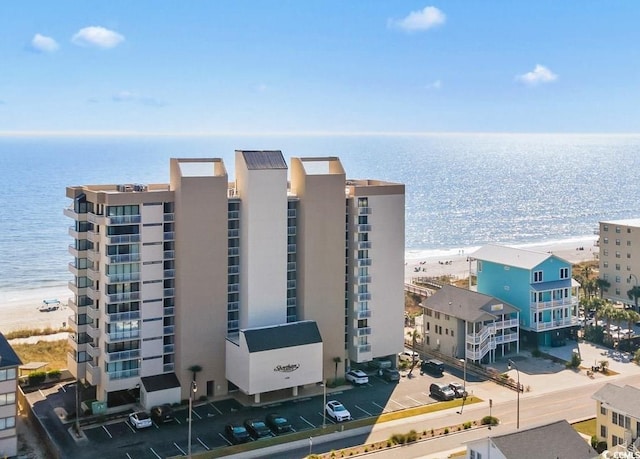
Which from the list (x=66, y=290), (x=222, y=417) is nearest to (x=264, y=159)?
(x=222, y=417)

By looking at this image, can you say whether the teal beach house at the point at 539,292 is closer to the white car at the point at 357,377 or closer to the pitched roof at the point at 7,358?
the white car at the point at 357,377

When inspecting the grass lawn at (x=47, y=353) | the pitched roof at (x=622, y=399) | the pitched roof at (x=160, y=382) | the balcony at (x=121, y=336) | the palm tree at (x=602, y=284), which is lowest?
the grass lawn at (x=47, y=353)

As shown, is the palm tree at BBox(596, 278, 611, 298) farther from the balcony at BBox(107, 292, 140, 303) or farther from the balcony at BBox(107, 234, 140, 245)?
the balcony at BBox(107, 234, 140, 245)

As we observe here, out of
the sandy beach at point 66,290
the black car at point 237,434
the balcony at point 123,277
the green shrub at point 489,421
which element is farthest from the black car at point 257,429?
the sandy beach at point 66,290

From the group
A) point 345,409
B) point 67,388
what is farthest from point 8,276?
point 345,409

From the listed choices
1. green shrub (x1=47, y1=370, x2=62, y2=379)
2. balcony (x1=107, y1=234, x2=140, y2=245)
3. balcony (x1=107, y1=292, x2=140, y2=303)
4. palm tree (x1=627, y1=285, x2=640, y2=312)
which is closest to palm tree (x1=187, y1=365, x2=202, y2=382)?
balcony (x1=107, y1=292, x2=140, y2=303)

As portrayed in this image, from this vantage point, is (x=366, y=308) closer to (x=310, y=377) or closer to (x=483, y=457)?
(x=310, y=377)
